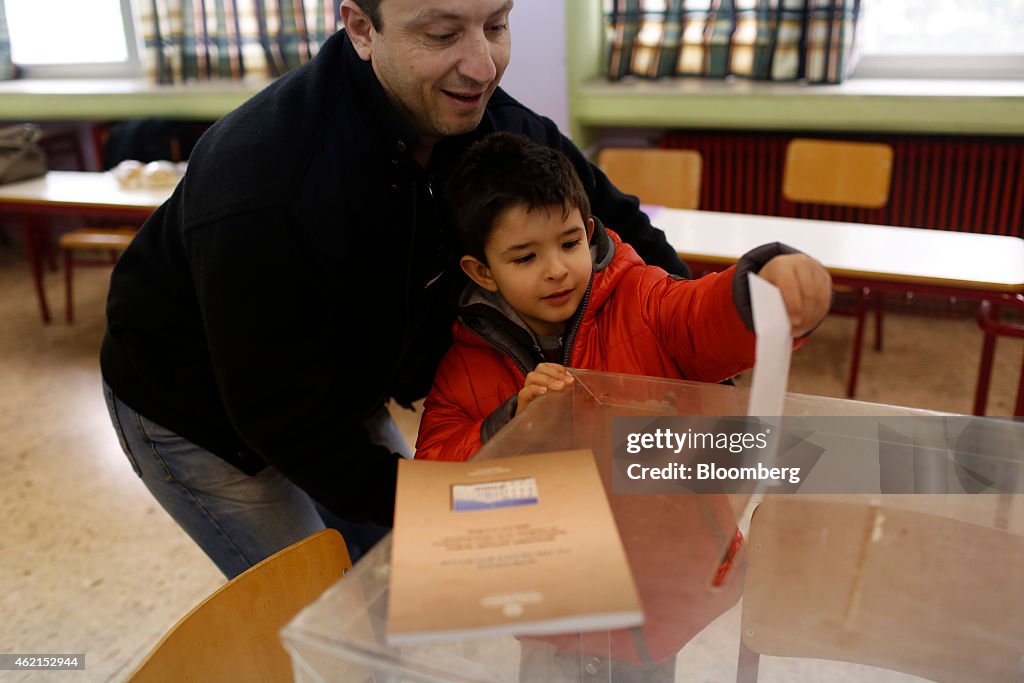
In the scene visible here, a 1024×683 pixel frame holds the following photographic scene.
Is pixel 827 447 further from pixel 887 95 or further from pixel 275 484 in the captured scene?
pixel 887 95

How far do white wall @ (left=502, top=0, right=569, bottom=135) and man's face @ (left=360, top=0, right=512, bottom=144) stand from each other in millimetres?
2889

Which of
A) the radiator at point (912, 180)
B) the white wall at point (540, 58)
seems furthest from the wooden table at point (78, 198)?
the radiator at point (912, 180)

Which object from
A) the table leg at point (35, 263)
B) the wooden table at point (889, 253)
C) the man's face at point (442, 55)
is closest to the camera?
the man's face at point (442, 55)

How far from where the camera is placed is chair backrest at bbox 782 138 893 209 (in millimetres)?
3314

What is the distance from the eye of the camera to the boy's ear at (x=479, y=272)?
3.99ft

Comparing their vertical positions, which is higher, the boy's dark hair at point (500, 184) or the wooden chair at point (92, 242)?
the boy's dark hair at point (500, 184)

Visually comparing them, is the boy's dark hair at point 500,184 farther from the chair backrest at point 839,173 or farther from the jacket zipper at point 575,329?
the chair backrest at point 839,173

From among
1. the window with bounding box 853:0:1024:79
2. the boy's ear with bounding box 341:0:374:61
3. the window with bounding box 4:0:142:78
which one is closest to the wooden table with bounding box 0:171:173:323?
the window with bounding box 4:0:142:78

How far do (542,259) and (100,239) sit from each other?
11.3ft

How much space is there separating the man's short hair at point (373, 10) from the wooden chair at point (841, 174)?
2611 mm

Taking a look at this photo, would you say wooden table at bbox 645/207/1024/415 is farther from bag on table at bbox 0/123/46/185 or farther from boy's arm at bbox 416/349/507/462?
bag on table at bbox 0/123/46/185

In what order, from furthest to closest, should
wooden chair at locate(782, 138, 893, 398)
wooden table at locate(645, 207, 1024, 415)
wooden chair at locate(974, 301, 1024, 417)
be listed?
wooden chair at locate(782, 138, 893, 398) < wooden chair at locate(974, 301, 1024, 417) < wooden table at locate(645, 207, 1024, 415)

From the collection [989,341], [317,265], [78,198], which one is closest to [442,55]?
[317,265]

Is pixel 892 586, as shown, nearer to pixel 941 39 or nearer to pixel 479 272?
pixel 479 272
